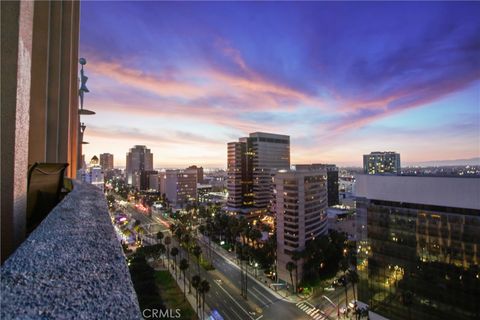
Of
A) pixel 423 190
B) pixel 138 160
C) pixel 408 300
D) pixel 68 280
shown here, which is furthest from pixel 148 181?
pixel 68 280

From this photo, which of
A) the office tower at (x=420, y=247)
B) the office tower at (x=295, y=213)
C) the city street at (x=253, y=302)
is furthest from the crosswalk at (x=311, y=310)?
the office tower at (x=295, y=213)

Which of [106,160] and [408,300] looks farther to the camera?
[106,160]

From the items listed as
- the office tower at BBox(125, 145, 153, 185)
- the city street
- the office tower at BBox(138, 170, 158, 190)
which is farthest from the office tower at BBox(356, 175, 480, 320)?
the office tower at BBox(125, 145, 153, 185)

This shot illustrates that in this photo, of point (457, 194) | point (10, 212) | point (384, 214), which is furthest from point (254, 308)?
point (10, 212)

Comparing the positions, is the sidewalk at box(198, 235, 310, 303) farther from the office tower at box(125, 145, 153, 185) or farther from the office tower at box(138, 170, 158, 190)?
the office tower at box(125, 145, 153, 185)

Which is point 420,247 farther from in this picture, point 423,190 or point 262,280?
point 262,280

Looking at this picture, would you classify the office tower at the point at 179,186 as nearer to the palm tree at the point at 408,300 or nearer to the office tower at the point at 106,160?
the palm tree at the point at 408,300

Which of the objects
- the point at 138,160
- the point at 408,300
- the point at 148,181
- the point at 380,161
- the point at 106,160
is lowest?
the point at 408,300
